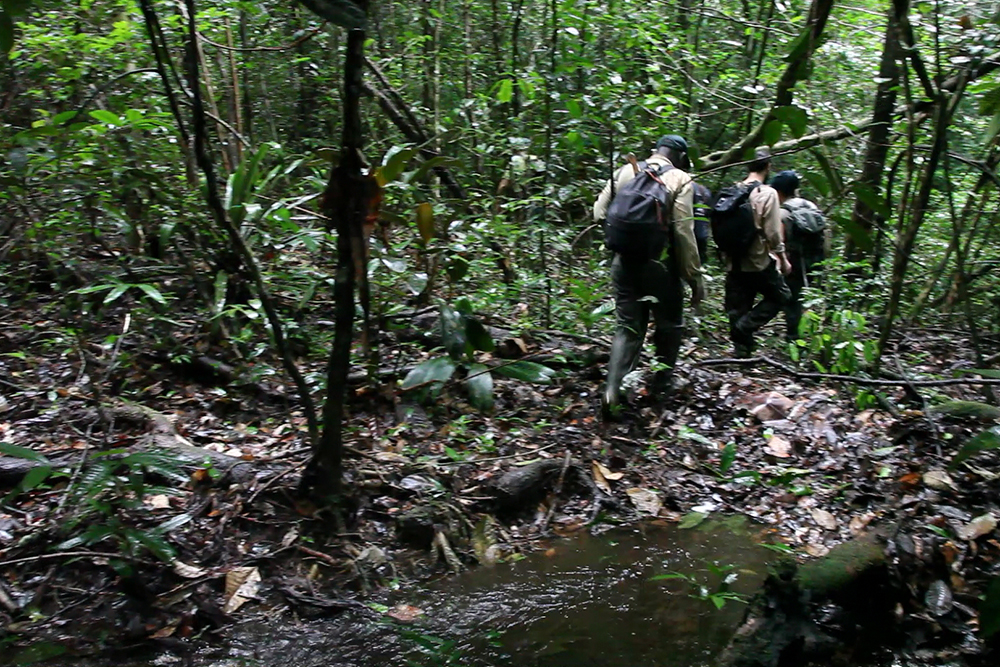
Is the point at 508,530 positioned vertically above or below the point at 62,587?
below

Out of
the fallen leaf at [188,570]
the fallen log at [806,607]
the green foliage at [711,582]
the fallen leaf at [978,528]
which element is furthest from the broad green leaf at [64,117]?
the fallen leaf at [978,528]

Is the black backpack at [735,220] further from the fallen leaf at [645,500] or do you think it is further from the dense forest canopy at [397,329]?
the fallen leaf at [645,500]

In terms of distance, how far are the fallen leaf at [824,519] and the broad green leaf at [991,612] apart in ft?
7.20

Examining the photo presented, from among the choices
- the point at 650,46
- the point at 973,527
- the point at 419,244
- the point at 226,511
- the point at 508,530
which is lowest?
the point at 508,530

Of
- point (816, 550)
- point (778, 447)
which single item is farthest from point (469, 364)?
point (778, 447)

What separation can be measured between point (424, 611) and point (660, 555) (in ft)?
4.29

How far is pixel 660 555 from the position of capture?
401 centimetres

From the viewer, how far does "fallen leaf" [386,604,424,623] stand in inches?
133

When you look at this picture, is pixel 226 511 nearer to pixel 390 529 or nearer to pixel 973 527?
pixel 390 529

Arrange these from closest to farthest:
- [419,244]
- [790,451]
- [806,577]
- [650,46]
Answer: [806,577] → [419,244] → [790,451] → [650,46]

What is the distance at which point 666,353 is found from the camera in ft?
20.1

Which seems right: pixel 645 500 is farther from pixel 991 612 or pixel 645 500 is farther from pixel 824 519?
pixel 991 612

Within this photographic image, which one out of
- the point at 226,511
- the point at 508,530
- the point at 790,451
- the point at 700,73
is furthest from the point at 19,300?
the point at 700,73

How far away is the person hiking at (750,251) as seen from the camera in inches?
281
